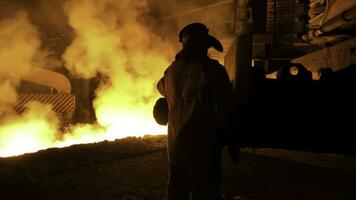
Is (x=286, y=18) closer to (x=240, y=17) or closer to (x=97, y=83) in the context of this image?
(x=240, y=17)

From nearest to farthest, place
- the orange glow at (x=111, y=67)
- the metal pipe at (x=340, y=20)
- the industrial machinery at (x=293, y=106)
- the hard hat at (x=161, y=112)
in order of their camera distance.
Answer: the industrial machinery at (x=293, y=106)
the hard hat at (x=161, y=112)
the metal pipe at (x=340, y=20)
the orange glow at (x=111, y=67)

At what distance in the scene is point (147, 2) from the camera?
1282 centimetres

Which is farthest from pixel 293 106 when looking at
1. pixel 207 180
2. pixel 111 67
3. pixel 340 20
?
pixel 111 67

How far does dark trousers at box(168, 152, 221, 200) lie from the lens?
2.82 metres

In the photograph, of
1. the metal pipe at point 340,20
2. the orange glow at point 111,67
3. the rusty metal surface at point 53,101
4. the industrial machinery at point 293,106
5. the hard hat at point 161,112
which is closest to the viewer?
the industrial machinery at point 293,106

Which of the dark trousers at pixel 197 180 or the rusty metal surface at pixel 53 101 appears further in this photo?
the rusty metal surface at pixel 53 101

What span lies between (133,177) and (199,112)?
1755mm

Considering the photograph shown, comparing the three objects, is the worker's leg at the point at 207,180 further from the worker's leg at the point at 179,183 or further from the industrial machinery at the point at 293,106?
the industrial machinery at the point at 293,106

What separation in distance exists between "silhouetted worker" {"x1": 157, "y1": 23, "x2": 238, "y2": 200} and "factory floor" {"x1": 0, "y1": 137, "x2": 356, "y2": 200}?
88 cm

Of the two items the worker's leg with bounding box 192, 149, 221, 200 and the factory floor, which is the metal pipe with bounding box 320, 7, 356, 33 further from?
the worker's leg with bounding box 192, 149, 221, 200

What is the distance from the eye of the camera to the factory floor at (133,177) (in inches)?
146

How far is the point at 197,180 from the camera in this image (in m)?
2.85

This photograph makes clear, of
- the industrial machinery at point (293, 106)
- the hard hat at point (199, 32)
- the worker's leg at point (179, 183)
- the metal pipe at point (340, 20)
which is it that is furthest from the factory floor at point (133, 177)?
the metal pipe at point (340, 20)

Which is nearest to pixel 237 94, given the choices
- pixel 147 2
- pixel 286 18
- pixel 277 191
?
pixel 277 191
